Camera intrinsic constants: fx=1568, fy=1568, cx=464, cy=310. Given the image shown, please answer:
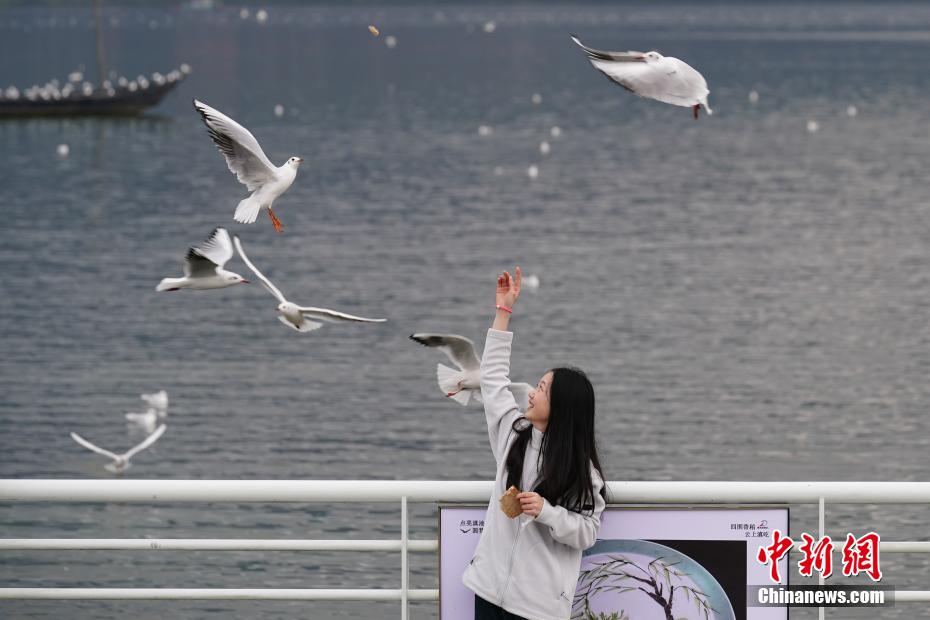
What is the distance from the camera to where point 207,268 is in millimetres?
4934

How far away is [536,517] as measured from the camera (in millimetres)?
4801

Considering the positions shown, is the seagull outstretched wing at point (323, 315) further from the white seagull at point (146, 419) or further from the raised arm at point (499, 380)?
the white seagull at point (146, 419)

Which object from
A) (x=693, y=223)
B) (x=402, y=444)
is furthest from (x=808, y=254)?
(x=402, y=444)

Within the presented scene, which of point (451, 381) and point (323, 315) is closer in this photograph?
point (323, 315)

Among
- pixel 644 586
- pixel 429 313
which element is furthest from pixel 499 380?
pixel 429 313

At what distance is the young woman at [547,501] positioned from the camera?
4.91m

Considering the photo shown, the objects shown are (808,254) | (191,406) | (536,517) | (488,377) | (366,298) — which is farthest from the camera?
(808,254)

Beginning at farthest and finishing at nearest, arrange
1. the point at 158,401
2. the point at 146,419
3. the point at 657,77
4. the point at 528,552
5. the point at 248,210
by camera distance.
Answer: the point at 158,401, the point at 146,419, the point at 528,552, the point at 248,210, the point at 657,77

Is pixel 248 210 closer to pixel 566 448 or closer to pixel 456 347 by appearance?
pixel 456 347

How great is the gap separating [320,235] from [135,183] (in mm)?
14623

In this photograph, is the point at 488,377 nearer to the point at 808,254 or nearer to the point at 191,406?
the point at 191,406

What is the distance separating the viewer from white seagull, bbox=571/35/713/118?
4.57m

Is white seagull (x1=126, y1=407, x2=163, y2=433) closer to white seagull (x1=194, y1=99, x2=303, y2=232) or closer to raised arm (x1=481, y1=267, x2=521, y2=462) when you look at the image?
raised arm (x1=481, y1=267, x2=521, y2=462)

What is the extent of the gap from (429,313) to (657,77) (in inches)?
991
